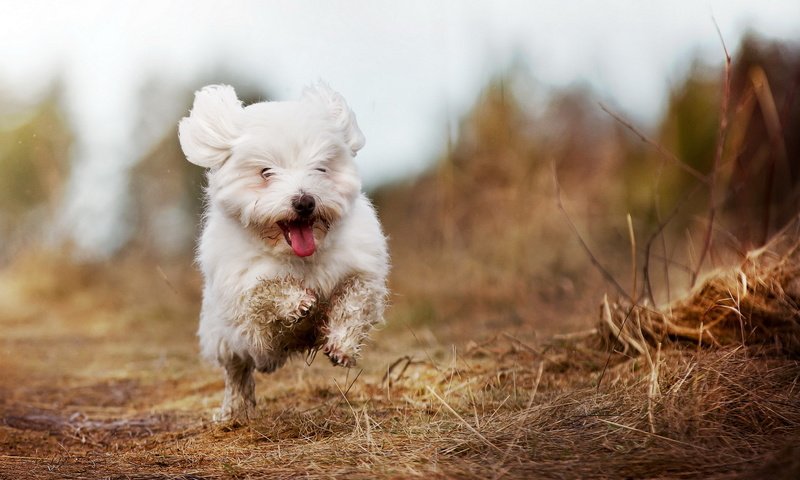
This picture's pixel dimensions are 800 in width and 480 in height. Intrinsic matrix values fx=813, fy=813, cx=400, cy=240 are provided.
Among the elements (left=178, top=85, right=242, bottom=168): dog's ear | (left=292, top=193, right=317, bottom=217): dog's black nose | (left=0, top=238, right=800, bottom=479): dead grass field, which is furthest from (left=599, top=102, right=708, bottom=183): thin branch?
(left=178, top=85, right=242, bottom=168): dog's ear

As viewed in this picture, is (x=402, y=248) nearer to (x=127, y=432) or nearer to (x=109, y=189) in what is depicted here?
(x=109, y=189)

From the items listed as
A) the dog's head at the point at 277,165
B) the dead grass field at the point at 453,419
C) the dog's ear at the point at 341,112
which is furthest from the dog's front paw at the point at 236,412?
Result: the dog's ear at the point at 341,112

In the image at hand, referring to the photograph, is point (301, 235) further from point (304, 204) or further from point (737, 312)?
point (737, 312)

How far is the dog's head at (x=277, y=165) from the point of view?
403cm

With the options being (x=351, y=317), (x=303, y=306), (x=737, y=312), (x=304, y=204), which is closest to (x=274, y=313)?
(x=303, y=306)

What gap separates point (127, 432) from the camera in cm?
541

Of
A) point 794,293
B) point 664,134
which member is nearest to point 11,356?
point 794,293

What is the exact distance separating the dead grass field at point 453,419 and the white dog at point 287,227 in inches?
16.8

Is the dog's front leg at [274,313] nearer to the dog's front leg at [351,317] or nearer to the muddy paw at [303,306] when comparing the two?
the muddy paw at [303,306]

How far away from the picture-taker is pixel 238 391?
523 cm

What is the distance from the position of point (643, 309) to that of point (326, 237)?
2246mm

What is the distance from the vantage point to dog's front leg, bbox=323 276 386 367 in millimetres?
4215

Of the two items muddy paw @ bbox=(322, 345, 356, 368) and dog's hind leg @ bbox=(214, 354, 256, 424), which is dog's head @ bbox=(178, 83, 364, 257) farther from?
dog's hind leg @ bbox=(214, 354, 256, 424)

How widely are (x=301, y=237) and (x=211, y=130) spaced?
0.77m
